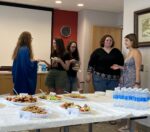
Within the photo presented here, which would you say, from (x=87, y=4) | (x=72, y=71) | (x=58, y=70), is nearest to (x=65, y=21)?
(x=87, y=4)

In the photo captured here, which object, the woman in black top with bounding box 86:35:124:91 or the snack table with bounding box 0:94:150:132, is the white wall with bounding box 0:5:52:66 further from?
the snack table with bounding box 0:94:150:132

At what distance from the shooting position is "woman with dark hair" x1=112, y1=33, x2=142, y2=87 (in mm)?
3438

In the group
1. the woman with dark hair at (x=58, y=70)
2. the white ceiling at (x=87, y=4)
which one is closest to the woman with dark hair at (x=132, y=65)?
the woman with dark hair at (x=58, y=70)

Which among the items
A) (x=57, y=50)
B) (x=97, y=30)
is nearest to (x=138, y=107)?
(x=57, y=50)

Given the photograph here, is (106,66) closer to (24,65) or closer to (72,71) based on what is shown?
(72,71)

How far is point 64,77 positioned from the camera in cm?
412

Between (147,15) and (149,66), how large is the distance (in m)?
0.69

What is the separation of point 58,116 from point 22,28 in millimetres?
4355

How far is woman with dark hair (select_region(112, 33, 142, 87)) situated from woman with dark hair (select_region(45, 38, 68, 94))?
0.94 m

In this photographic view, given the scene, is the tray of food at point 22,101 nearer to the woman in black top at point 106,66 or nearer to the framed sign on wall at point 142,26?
the woman in black top at point 106,66

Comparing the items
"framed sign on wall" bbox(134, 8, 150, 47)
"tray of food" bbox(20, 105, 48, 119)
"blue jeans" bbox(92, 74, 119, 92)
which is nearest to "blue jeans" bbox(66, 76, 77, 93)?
"blue jeans" bbox(92, 74, 119, 92)

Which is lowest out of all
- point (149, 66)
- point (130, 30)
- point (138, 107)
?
point (138, 107)

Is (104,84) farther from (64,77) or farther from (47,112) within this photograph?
(47,112)

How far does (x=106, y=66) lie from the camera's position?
3.89 m
